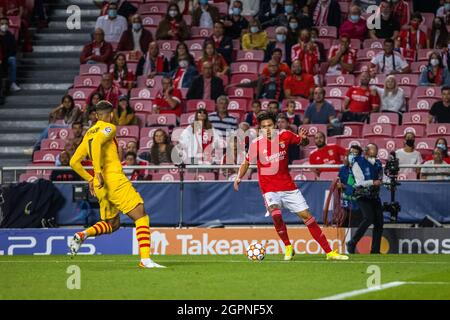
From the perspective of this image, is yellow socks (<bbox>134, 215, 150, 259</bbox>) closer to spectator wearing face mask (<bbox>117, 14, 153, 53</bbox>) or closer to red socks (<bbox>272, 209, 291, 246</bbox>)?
red socks (<bbox>272, 209, 291, 246</bbox>)

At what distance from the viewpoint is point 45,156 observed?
941 inches

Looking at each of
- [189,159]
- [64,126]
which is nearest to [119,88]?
[64,126]

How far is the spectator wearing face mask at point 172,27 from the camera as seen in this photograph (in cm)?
2695

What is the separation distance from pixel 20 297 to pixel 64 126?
1344cm

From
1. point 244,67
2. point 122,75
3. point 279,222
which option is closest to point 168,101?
point 122,75

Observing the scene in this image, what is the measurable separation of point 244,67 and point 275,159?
949cm

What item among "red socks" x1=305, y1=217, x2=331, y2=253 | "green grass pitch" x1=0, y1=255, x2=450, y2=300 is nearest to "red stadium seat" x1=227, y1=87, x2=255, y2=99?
→ "green grass pitch" x1=0, y1=255, x2=450, y2=300

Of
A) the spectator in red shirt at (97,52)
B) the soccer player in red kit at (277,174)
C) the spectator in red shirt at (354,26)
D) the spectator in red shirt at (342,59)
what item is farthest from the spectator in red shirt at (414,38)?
the soccer player in red kit at (277,174)

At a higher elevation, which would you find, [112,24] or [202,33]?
[112,24]

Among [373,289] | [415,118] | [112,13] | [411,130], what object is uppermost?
[112,13]

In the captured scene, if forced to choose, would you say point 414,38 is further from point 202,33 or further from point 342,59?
point 202,33

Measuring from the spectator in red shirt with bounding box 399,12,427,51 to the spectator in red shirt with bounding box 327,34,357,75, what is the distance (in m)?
1.29

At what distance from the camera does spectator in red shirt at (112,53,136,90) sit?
25.8 m

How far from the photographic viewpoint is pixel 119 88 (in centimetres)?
2567
